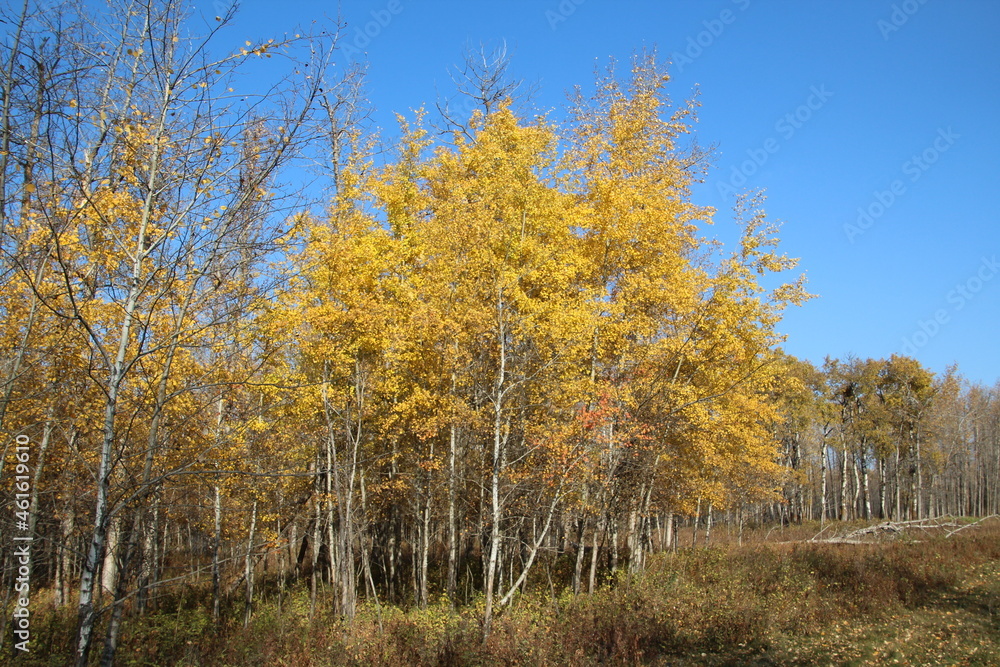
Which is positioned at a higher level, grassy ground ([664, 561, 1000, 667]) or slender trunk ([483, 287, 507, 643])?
slender trunk ([483, 287, 507, 643])

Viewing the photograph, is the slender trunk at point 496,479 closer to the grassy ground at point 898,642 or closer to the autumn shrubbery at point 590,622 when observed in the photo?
the autumn shrubbery at point 590,622

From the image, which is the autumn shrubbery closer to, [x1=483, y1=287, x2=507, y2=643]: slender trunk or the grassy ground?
the grassy ground

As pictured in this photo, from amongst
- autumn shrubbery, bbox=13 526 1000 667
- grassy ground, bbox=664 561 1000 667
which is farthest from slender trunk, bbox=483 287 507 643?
grassy ground, bbox=664 561 1000 667

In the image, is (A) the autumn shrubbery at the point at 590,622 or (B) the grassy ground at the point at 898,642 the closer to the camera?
(B) the grassy ground at the point at 898,642

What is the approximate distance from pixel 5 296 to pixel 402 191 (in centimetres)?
799

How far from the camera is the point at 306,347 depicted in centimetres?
1009

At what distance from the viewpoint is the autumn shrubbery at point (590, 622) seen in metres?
8.80

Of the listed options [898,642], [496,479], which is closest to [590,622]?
[496,479]

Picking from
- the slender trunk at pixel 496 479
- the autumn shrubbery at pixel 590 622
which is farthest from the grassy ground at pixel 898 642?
the slender trunk at pixel 496 479

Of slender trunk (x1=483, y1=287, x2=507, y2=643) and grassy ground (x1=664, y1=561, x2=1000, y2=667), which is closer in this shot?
grassy ground (x1=664, y1=561, x2=1000, y2=667)

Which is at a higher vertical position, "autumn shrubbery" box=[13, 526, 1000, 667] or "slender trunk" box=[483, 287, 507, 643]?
"slender trunk" box=[483, 287, 507, 643]

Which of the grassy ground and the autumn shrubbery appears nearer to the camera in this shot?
the grassy ground

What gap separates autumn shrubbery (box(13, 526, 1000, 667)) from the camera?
880cm

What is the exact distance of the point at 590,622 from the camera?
10.1 meters
